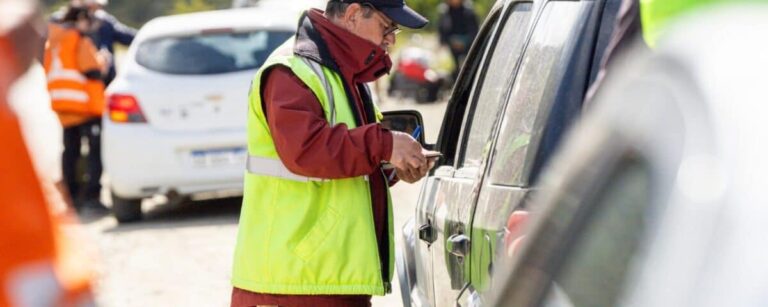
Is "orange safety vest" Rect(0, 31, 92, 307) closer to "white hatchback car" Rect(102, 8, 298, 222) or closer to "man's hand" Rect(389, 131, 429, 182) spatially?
"man's hand" Rect(389, 131, 429, 182)

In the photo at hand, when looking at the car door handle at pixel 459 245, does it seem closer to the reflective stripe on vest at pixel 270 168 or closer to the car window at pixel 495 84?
the car window at pixel 495 84

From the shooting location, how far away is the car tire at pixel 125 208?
12.4 m

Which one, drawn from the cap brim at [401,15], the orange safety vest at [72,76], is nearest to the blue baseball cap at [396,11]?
the cap brim at [401,15]

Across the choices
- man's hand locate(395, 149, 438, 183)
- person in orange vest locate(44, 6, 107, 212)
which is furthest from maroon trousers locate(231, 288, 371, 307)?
person in orange vest locate(44, 6, 107, 212)

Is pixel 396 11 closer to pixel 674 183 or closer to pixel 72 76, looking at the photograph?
pixel 674 183

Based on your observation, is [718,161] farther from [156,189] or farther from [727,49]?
[156,189]

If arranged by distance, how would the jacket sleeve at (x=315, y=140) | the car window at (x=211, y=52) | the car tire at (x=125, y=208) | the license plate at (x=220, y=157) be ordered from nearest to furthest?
the jacket sleeve at (x=315, y=140) → the license plate at (x=220, y=157) → the car window at (x=211, y=52) → the car tire at (x=125, y=208)

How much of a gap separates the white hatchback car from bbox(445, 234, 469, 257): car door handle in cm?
749

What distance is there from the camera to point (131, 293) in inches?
376

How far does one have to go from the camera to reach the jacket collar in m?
4.84

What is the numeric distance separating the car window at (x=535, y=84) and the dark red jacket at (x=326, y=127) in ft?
2.23

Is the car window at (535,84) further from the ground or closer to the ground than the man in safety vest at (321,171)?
further from the ground

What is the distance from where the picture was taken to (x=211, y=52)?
12.1 metres

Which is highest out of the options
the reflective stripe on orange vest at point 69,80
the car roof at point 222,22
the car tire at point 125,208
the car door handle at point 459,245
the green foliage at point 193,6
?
the car door handle at point 459,245
